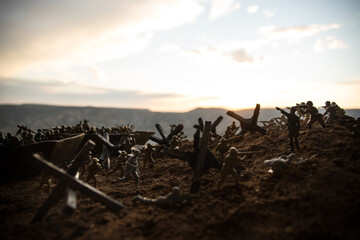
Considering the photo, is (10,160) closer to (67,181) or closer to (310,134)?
(67,181)

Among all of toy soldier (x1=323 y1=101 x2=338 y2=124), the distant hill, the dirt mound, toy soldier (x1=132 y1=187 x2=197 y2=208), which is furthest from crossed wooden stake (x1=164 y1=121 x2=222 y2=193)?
the distant hill

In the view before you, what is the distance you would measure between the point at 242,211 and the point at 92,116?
2633 inches

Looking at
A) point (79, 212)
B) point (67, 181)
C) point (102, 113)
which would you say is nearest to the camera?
point (67, 181)

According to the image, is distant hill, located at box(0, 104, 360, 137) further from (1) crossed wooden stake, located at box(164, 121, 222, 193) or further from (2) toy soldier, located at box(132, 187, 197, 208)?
(2) toy soldier, located at box(132, 187, 197, 208)

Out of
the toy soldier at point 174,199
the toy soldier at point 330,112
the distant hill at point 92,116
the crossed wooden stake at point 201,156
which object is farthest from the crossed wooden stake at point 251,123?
the distant hill at point 92,116

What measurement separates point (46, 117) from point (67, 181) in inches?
2723

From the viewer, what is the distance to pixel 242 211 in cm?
379

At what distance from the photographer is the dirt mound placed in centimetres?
329

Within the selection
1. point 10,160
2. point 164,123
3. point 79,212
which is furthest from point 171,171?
point 164,123

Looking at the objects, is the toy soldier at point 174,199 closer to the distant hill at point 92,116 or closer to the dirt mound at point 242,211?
the dirt mound at point 242,211

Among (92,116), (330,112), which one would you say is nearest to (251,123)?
(330,112)

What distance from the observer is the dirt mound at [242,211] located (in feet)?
10.8

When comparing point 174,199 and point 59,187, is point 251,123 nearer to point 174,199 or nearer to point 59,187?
point 174,199

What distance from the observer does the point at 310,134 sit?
7332 millimetres
